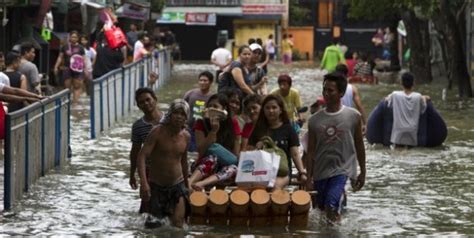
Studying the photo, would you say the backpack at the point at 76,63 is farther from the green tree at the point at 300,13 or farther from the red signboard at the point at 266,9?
the green tree at the point at 300,13

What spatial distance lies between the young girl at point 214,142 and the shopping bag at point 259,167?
20.4 inches

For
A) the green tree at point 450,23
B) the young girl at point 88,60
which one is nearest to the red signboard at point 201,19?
the green tree at point 450,23

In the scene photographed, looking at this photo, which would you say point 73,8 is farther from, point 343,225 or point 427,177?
point 343,225

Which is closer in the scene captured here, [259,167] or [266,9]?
[259,167]

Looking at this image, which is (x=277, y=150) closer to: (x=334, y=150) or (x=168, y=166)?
(x=334, y=150)

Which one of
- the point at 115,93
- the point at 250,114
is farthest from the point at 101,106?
the point at 250,114

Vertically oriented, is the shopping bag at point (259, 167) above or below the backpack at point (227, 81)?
below

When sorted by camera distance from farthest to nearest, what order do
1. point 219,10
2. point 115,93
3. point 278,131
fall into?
point 219,10 < point 115,93 < point 278,131

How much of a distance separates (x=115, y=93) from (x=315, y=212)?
11.5m

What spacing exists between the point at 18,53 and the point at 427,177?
6.25 meters

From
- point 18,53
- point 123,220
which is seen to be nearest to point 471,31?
point 18,53

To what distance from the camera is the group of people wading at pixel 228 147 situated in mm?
11430

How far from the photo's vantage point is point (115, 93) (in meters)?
23.6

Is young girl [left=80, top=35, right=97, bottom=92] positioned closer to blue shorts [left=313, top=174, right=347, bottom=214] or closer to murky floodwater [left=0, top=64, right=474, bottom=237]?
murky floodwater [left=0, top=64, right=474, bottom=237]
